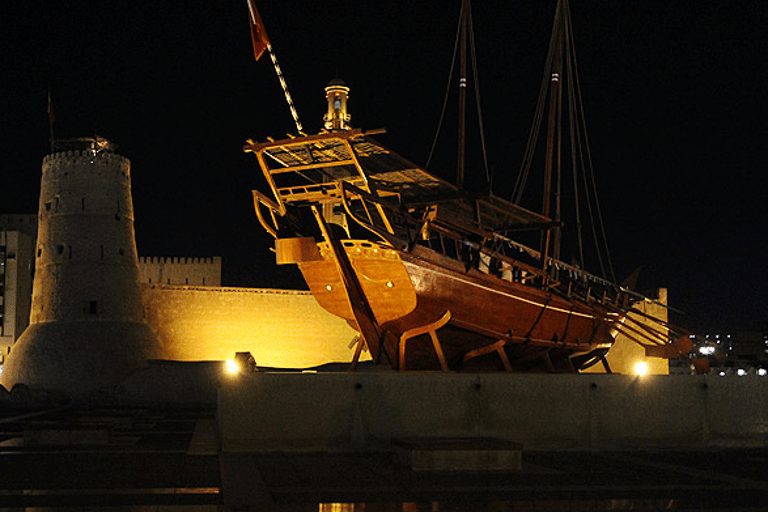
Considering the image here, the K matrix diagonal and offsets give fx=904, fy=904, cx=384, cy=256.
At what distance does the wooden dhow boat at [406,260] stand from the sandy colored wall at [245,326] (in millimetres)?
20457

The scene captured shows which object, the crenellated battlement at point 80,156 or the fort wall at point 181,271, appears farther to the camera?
the fort wall at point 181,271

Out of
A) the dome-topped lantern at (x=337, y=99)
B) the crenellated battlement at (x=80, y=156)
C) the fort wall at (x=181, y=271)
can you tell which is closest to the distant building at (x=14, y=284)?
the fort wall at (x=181, y=271)

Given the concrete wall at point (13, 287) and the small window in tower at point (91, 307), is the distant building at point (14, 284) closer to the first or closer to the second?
the concrete wall at point (13, 287)

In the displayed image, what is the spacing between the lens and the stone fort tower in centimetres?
3216

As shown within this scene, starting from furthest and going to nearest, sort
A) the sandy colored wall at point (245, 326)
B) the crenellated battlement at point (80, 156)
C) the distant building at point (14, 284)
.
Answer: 1. the distant building at point (14, 284)
2. the sandy colored wall at point (245, 326)
3. the crenellated battlement at point (80, 156)

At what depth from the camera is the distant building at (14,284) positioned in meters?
46.1

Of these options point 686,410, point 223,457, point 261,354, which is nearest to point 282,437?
point 223,457

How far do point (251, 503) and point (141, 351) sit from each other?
2746 cm

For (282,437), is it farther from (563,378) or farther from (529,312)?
(529,312)

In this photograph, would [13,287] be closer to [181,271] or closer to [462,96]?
[181,271]

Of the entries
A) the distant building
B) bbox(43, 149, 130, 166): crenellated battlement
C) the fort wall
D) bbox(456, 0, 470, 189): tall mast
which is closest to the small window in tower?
bbox(43, 149, 130, 166): crenellated battlement

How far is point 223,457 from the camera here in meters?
10.8

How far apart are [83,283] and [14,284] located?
16253 millimetres

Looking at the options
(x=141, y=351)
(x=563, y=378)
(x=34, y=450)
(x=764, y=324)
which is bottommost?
(x=34, y=450)
